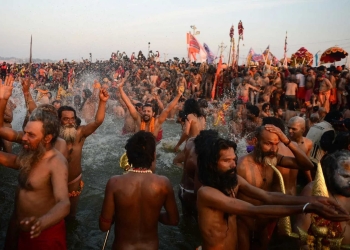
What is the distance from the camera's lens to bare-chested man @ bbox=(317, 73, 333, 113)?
11289mm

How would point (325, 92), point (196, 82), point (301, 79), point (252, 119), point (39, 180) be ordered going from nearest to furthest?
point (39, 180) < point (252, 119) < point (325, 92) < point (301, 79) < point (196, 82)

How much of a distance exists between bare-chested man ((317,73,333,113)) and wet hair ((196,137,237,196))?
996cm

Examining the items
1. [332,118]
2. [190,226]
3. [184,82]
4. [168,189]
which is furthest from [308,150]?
[184,82]

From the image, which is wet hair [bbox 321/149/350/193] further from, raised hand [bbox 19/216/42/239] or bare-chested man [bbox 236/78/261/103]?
bare-chested man [bbox 236/78/261/103]

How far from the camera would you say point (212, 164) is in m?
2.46

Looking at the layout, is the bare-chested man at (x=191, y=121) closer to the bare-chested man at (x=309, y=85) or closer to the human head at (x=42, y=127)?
the human head at (x=42, y=127)

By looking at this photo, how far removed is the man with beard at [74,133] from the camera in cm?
421

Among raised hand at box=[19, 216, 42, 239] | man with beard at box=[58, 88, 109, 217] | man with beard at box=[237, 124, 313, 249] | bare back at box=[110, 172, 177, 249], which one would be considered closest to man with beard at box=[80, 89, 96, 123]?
man with beard at box=[58, 88, 109, 217]

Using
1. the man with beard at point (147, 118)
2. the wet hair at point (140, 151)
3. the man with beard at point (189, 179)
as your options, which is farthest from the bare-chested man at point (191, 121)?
the wet hair at point (140, 151)

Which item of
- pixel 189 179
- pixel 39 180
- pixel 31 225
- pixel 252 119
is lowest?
pixel 189 179

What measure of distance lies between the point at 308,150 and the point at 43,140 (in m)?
3.65

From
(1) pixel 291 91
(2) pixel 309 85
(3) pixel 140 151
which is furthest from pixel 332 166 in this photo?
(2) pixel 309 85

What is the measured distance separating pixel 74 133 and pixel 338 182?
3.07 meters

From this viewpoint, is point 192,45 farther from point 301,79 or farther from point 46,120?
point 46,120
